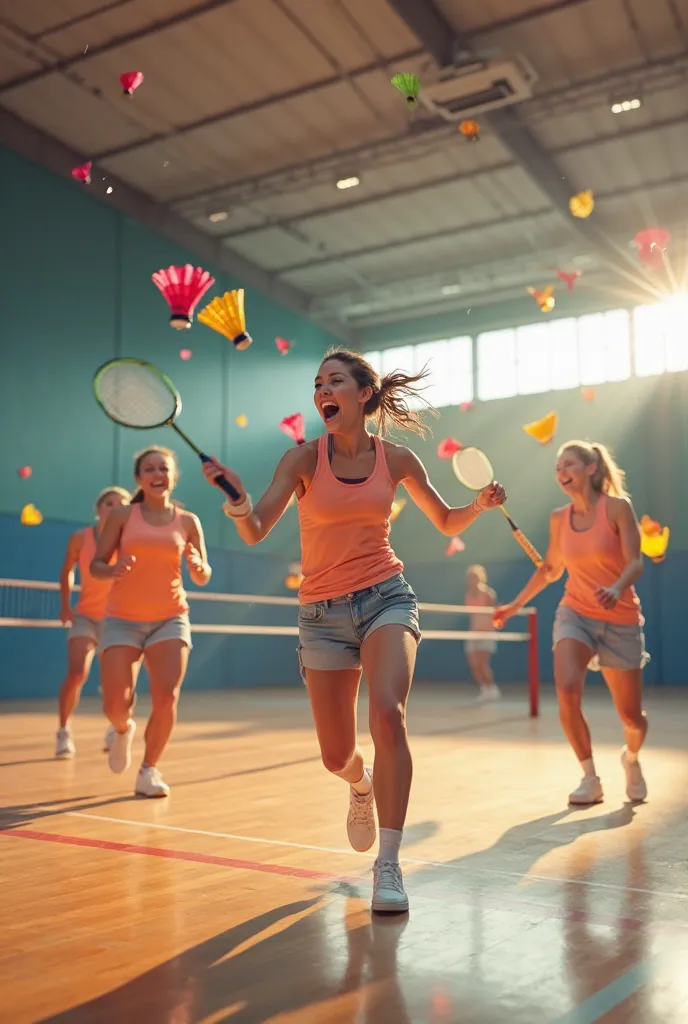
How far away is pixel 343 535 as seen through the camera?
11.5 ft

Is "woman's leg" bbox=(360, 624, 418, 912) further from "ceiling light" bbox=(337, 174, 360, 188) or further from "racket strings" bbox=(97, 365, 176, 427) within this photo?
"ceiling light" bbox=(337, 174, 360, 188)

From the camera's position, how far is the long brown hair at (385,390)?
3.75 metres

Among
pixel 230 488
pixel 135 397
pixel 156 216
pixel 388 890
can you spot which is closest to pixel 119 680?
pixel 135 397

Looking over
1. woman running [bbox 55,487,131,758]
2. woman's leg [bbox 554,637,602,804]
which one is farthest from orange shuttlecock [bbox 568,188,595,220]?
woman's leg [bbox 554,637,602,804]

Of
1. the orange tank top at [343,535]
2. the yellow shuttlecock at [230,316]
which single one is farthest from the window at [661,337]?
the orange tank top at [343,535]

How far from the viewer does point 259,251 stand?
64.9ft

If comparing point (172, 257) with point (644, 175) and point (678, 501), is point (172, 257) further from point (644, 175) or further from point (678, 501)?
point (678, 501)

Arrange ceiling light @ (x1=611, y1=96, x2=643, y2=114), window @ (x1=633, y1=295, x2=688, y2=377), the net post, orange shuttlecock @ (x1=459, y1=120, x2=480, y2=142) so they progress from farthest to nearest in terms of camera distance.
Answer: window @ (x1=633, y1=295, x2=688, y2=377) → orange shuttlecock @ (x1=459, y1=120, x2=480, y2=142) → ceiling light @ (x1=611, y1=96, x2=643, y2=114) → the net post

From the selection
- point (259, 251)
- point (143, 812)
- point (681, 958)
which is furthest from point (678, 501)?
point (681, 958)

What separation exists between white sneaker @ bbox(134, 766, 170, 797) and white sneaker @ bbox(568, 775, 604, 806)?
2.22m

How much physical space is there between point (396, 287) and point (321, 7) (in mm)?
9064

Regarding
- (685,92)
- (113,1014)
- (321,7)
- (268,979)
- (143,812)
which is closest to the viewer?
(113,1014)

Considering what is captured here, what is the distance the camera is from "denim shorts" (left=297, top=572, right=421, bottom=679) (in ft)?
11.2

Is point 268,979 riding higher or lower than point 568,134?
lower
